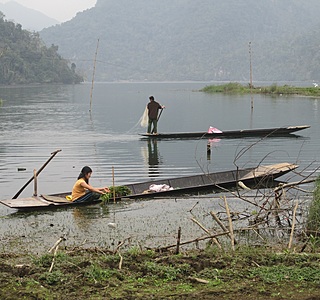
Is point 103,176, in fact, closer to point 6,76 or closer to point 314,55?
point 6,76

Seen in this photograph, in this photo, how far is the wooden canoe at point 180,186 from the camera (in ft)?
38.7

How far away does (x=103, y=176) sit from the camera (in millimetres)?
16797

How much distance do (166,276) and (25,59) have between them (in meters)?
107

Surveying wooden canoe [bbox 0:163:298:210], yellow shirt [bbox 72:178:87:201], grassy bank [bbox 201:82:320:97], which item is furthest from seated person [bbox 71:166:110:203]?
grassy bank [bbox 201:82:320:97]

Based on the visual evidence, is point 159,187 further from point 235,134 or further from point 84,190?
point 235,134

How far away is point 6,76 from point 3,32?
834 centimetres

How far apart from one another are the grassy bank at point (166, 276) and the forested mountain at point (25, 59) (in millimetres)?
99158

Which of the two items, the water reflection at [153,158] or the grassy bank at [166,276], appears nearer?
the grassy bank at [166,276]

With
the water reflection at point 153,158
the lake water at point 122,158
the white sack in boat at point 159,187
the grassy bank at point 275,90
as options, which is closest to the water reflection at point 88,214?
the lake water at point 122,158

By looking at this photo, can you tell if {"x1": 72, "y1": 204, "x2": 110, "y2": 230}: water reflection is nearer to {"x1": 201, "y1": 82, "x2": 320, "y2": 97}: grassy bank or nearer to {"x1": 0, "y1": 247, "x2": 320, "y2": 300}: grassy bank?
{"x1": 0, "y1": 247, "x2": 320, "y2": 300}: grassy bank

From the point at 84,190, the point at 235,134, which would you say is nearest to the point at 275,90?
the point at 235,134

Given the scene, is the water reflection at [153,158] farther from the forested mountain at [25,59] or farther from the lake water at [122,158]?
the forested mountain at [25,59]

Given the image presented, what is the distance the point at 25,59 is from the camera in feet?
359

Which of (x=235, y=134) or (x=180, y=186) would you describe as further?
(x=235, y=134)
